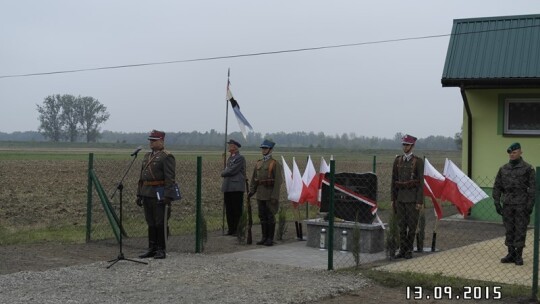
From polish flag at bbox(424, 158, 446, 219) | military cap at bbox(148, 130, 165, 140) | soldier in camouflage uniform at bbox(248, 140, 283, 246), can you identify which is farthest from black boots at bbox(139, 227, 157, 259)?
polish flag at bbox(424, 158, 446, 219)

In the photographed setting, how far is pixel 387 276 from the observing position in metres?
8.20

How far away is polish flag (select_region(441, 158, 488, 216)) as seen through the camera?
10.6m

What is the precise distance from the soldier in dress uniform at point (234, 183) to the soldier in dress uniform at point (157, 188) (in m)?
2.66

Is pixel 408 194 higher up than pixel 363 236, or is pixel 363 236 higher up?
pixel 408 194

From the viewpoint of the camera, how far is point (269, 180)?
11.3 metres

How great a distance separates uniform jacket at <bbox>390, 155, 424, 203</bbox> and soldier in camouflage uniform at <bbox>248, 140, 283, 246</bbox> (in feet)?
7.40

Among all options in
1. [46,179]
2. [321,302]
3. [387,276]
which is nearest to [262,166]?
[387,276]

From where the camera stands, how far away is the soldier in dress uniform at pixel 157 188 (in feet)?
31.4

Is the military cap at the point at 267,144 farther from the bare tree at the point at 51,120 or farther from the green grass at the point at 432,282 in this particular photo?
the bare tree at the point at 51,120

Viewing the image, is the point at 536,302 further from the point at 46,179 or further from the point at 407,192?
the point at 46,179

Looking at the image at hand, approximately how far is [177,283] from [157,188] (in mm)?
2097

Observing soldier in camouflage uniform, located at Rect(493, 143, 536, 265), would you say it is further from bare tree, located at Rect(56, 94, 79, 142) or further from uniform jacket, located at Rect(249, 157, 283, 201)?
bare tree, located at Rect(56, 94, 79, 142)

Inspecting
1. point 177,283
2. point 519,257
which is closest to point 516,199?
point 519,257

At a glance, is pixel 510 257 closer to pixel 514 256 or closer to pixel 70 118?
pixel 514 256
